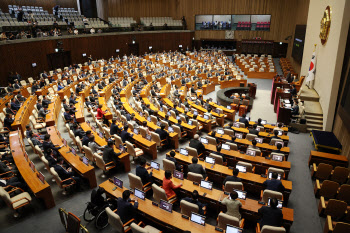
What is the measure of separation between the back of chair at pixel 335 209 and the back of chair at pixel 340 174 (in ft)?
→ 5.30

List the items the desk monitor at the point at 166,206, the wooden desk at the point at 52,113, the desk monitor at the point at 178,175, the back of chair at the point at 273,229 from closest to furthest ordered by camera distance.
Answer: the back of chair at the point at 273,229, the desk monitor at the point at 166,206, the desk monitor at the point at 178,175, the wooden desk at the point at 52,113

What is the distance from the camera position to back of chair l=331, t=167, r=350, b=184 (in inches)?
286

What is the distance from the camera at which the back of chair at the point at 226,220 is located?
4.89 metres

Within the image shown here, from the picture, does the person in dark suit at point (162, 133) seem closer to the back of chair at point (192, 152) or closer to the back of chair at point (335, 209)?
the back of chair at point (192, 152)

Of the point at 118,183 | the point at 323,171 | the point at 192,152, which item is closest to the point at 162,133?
the point at 192,152

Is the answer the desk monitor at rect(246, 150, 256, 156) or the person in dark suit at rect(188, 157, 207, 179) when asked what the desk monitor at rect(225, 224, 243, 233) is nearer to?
the person in dark suit at rect(188, 157, 207, 179)

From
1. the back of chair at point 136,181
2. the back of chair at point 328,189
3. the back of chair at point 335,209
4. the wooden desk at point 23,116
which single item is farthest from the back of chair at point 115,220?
the wooden desk at point 23,116

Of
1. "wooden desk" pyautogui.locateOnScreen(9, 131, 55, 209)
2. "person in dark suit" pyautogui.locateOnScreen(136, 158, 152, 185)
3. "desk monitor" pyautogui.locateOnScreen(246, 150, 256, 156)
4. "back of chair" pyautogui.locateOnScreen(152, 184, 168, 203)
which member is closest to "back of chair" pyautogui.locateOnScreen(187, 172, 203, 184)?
"back of chair" pyautogui.locateOnScreen(152, 184, 168, 203)

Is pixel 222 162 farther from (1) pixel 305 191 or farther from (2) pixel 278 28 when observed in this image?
(2) pixel 278 28

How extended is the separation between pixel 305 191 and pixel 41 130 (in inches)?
443

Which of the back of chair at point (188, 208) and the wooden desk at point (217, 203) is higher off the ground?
the back of chair at point (188, 208)

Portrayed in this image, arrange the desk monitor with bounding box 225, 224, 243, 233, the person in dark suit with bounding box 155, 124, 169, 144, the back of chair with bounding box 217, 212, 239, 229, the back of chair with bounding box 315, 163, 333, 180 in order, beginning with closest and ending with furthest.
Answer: the desk monitor with bounding box 225, 224, 243, 233, the back of chair with bounding box 217, 212, 239, 229, the back of chair with bounding box 315, 163, 333, 180, the person in dark suit with bounding box 155, 124, 169, 144

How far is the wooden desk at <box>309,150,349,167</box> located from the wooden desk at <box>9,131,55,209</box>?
27.6ft

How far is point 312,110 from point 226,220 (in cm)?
1005
